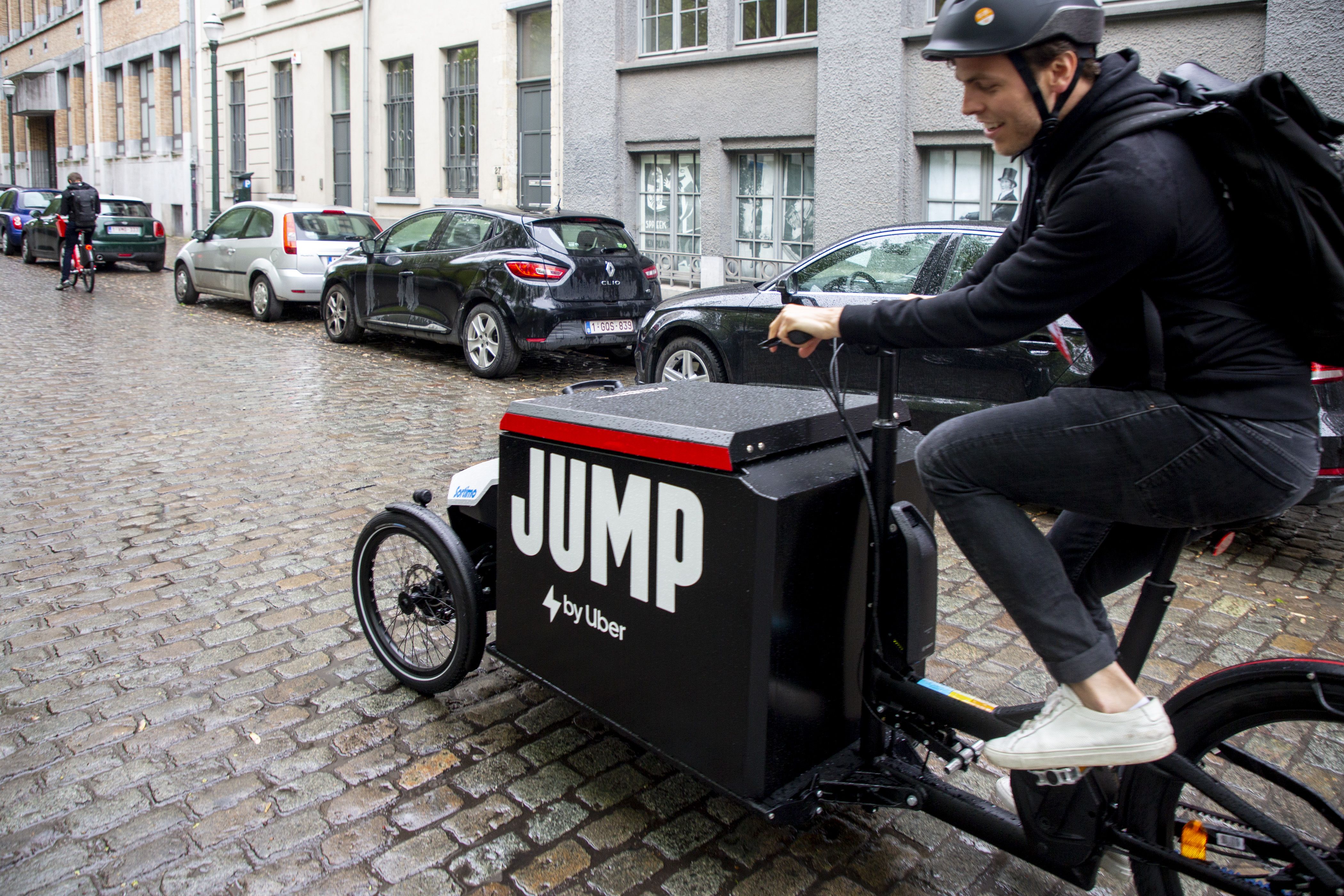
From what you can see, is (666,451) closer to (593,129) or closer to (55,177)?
(593,129)

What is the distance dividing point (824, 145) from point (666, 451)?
11715 mm

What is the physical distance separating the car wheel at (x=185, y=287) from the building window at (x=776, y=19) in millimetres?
8970

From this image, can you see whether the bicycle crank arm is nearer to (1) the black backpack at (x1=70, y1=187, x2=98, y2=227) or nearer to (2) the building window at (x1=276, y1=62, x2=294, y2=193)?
(1) the black backpack at (x1=70, y1=187, x2=98, y2=227)

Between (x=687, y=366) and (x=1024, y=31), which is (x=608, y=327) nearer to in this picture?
(x=687, y=366)

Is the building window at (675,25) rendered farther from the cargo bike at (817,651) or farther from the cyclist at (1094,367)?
the cyclist at (1094,367)

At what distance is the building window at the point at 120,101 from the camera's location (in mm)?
36812

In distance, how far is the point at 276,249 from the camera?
15.1 metres

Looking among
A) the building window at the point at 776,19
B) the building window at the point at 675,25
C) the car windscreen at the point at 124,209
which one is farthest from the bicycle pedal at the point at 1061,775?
the car windscreen at the point at 124,209

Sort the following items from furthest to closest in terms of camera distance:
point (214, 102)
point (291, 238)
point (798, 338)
→ point (214, 102) → point (291, 238) → point (798, 338)

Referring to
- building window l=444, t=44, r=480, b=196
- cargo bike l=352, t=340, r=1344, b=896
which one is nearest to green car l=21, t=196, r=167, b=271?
building window l=444, t=44, r=480, b=196

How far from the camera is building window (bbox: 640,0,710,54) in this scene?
1545 centimetres

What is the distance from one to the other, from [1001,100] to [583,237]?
918cm

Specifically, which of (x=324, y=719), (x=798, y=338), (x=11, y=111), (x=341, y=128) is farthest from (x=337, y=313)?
(x=11, y=111)

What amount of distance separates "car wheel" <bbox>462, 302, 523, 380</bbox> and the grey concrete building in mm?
4781
